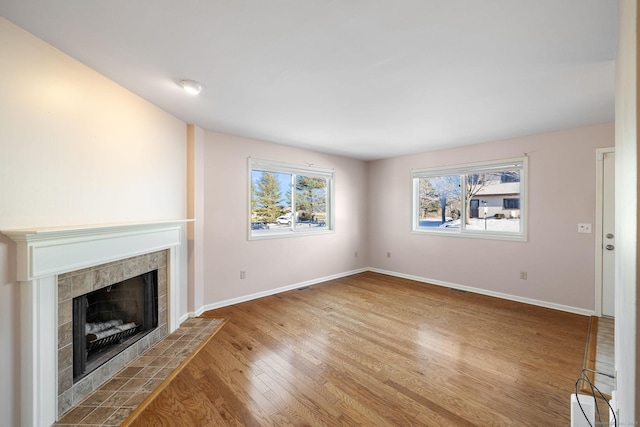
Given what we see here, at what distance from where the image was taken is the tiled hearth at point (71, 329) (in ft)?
5.76

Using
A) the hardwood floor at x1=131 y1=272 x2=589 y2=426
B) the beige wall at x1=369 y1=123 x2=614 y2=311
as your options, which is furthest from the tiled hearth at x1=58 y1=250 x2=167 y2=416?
the beige wall at x1=369 y1=123 x2=614 y2=311

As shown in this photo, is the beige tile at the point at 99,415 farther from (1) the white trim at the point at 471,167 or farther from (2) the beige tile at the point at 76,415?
(1) the white trim at the point at 471,167

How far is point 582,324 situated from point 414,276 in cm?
230

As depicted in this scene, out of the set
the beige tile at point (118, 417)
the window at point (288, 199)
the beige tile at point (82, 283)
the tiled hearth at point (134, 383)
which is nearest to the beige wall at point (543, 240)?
the window at point (288, 199)

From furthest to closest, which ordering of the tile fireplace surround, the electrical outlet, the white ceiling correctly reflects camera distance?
the electrical outlet
the tile fireplace surround
the white ceiling

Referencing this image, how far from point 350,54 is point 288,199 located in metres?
2.91

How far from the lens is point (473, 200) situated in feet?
14.4

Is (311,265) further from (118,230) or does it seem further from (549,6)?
(549,6)

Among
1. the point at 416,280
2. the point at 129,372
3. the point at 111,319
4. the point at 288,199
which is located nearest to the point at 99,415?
the point at 129,372

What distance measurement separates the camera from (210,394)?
1.95 m

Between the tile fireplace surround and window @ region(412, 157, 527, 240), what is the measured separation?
14.5 feet

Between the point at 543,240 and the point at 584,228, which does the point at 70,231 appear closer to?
the point at 543,240

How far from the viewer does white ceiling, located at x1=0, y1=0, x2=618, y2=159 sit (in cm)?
141

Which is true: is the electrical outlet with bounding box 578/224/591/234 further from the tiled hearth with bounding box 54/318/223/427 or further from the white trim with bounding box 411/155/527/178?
the tiled hearth with bounding box 54/318/223/427
